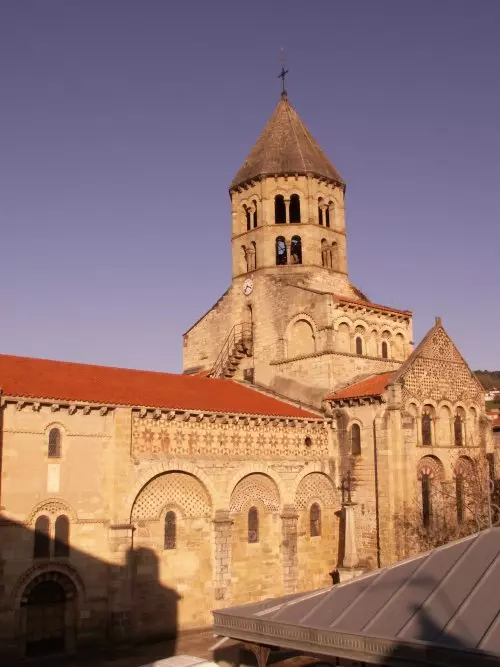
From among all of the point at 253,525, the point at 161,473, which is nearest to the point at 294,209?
the point at 253,525

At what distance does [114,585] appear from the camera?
73.4 ft

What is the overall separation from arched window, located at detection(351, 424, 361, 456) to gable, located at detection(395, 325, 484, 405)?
7.91 ft

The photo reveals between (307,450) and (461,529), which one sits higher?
(307,450)

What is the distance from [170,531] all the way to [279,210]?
684 inches

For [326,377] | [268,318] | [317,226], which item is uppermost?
[317,226]

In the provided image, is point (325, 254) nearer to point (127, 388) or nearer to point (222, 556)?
point (127, 388)

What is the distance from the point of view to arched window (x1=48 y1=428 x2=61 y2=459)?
22375 millimetres

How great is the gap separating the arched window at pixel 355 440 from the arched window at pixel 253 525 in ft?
16.5

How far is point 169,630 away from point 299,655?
4975mm

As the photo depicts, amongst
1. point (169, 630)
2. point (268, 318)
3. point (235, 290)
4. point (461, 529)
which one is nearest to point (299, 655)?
point (169, 630)

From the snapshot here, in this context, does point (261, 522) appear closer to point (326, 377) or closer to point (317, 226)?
point (326, 377)

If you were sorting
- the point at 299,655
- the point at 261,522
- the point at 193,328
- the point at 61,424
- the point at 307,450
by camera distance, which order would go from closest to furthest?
the point at 299,655 < the point at 61,424 < the point at 261,522 < the point at 307,450 < the point at 193,328

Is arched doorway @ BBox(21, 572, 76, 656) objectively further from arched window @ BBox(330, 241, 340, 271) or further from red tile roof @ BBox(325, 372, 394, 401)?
arched window @ BBox(330, 241, 340, 271)

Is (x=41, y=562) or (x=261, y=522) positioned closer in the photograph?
(x=41, y=562)
